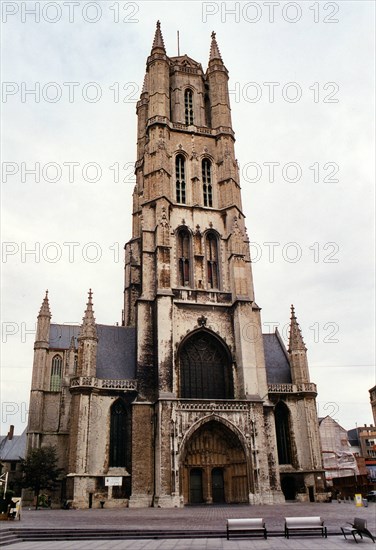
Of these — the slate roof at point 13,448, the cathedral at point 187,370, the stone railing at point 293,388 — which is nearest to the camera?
the cathedral at point 187,370

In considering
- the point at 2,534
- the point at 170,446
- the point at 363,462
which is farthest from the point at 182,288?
the point at 363,462

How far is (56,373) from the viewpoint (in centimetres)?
5038

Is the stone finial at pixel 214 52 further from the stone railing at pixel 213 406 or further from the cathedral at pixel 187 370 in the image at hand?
the stone railing at pixel 213 406

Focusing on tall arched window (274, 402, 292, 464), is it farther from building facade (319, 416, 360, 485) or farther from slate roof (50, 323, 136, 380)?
building facade (319, 416, 360, 485)

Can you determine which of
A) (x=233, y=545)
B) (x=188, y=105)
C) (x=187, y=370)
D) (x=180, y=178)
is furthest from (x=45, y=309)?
(x=233, y=545)

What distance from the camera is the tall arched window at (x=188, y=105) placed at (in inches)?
1740

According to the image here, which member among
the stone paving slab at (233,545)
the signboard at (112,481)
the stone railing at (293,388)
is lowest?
the stone paving slab at (233,545)

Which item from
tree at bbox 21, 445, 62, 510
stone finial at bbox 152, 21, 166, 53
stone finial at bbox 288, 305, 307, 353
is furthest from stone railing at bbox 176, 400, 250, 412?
stone finial at bbox 152, 21, 166, 53

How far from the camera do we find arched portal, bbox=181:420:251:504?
102 ft

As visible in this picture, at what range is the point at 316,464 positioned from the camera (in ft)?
109

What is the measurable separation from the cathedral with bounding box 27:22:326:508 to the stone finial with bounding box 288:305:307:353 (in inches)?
4.3

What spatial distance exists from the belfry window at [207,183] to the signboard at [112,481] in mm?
22163

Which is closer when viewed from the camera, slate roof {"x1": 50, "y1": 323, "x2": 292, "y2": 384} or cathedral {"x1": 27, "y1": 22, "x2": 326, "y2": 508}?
cathedral {"x1": 27, "y1": 22, "x2": 326, "y2": 508}

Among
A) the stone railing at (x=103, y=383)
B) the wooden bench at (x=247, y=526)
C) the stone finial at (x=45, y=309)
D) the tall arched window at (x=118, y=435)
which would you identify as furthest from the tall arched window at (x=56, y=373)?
the wooden bench at (x=247, y=526)
